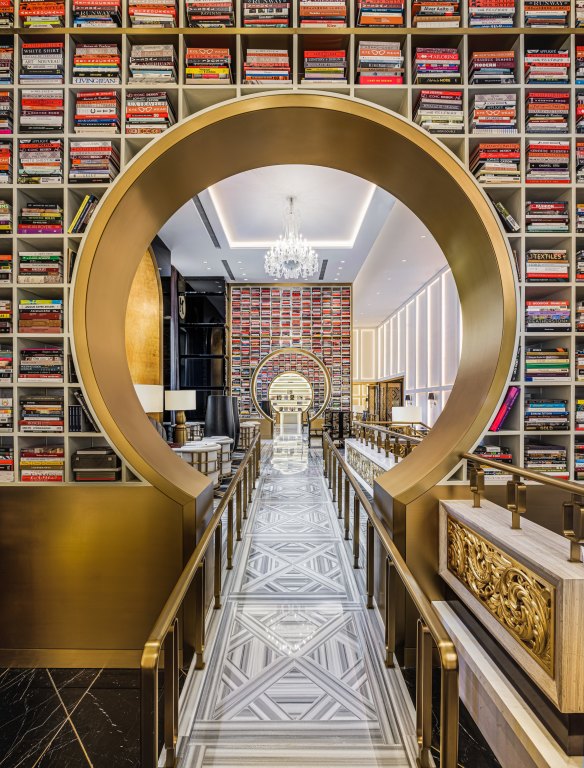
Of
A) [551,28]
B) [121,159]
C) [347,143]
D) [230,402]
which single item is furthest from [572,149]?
[230,402]

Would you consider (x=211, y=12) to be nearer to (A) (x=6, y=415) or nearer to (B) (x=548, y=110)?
(B) (x=548, y=110)

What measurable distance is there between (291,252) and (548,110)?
225 inches

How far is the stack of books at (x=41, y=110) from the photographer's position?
2.59 metres

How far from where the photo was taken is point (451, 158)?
2564mm

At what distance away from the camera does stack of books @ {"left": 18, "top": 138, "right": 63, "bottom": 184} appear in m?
2.58

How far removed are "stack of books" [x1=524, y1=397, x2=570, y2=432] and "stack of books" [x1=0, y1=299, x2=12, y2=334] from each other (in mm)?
3122

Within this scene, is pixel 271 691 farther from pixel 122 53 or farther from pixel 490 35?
pixel 490 35

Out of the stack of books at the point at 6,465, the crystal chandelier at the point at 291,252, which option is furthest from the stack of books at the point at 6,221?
the crystal chandelier at the point at 291,252

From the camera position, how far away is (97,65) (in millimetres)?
2596

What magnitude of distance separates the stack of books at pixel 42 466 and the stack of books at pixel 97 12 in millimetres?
2540

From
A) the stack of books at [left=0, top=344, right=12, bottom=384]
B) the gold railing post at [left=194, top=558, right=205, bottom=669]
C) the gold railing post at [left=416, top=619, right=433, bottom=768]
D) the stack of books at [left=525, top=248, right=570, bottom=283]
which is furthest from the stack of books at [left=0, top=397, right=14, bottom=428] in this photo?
the stack of books at [left=525, top=248, right=570, bottom=283]

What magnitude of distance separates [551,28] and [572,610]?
10.1 feet

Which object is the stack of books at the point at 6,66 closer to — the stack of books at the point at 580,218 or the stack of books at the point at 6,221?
the stack of books at the point at 6,221

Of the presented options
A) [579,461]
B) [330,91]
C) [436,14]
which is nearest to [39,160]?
[330,91]
